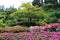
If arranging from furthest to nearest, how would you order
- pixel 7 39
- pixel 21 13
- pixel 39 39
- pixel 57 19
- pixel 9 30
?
1. pixel 57 19
2. pixel 21 13
3. pixel 9 30
4. pixel 7 39
5. pixel 39 39

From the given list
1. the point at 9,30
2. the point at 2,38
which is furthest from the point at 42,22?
the point at 2,38

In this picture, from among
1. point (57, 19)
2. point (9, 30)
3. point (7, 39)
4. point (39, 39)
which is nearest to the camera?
point (39, 39)

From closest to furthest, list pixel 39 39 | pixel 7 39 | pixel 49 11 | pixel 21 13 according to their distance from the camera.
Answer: pixel 39 39 → pixel 7 39 → pixel 21 13 → pixel 49 11

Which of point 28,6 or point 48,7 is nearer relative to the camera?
point 28,6

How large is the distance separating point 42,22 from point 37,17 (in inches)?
19.9

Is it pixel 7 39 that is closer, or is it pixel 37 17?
pixel 7 39

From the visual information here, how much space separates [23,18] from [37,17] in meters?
1.04

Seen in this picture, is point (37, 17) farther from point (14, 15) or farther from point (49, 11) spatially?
point (49, 11)

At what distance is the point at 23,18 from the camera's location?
68.1 feet

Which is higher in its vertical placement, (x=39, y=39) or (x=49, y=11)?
(x=39, y=39)

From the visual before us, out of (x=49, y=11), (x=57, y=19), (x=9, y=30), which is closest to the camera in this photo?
(x=9, y=30)

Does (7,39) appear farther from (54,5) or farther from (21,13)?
(54,5)

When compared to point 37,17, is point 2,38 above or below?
above

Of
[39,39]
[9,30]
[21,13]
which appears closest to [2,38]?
[39,39]
